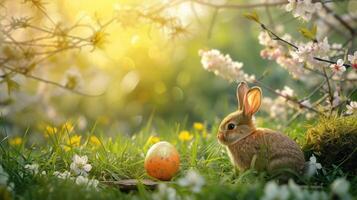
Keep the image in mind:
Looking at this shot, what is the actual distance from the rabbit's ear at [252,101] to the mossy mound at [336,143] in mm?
474

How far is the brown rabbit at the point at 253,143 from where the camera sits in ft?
11.4

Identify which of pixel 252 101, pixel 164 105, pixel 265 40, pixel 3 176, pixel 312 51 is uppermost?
pixel 164 105

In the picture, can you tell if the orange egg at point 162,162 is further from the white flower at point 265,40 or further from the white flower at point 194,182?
the white flower at point 265,40

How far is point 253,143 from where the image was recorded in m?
3.61

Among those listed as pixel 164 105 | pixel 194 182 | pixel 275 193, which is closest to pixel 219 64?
pixel 194 182

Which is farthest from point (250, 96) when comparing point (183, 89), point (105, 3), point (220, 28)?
point (220, 28)

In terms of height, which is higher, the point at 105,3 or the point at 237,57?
the point at 237,57

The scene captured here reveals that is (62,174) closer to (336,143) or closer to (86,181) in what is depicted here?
(86,181)

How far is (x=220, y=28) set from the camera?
9430mm

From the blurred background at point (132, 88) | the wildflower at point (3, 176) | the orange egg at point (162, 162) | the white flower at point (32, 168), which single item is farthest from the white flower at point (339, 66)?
the blurred background at point (132, 88)

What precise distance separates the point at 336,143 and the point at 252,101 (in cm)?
59

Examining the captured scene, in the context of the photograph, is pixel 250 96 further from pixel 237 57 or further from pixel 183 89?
pixel 237 57

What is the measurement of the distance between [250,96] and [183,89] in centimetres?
441

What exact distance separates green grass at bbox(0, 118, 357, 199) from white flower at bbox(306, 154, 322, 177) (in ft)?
0.15
